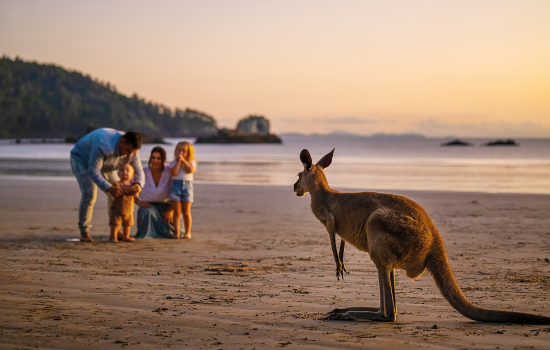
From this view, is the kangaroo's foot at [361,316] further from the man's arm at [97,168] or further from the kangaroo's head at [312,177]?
the man's arm at [97,168]

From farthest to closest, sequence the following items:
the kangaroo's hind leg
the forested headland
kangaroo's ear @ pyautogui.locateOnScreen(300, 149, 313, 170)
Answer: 1. the forested headland
2. kangaroo's ear @ pyautogui.locateOnScreen(300, 149, 313, 170)
3. the kangaroo's hind leg

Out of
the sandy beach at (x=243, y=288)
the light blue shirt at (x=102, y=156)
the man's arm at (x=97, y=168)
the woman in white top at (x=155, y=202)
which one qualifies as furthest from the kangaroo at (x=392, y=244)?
the woman in white top at (x=155, y=202)

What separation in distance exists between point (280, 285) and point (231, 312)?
42.9 inches

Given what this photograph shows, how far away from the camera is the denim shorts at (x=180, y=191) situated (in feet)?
26.9

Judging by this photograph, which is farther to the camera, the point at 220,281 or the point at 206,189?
the point at 206,189

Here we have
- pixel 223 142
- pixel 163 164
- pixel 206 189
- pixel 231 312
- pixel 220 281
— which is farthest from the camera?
pixel 223 142

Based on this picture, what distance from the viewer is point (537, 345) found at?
10.4ft

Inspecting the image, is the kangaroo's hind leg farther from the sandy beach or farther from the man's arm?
the man's arm

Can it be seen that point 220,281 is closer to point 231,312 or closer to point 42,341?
point 231,312

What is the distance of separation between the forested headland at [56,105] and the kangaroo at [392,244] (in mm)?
97429

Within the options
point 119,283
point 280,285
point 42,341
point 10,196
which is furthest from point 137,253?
point 10,196

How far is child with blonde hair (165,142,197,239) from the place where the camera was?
820 centimetres

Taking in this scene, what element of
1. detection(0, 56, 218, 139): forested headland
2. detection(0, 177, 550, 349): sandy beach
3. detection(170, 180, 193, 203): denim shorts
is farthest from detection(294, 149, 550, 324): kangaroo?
detection(0, 56, 218, 139): forested headland

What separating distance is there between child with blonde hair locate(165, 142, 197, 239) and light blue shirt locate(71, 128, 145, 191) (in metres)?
0.52
